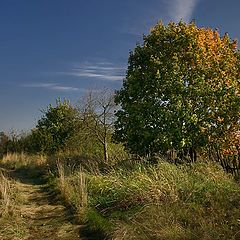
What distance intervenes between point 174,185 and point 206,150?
8464mm

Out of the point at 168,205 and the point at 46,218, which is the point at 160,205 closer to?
the point at 168,205

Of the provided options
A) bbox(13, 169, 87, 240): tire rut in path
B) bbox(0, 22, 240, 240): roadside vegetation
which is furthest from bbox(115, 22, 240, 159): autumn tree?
bbox(13, 169, 87, 240): tire rut in path

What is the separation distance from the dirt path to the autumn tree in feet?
17.1

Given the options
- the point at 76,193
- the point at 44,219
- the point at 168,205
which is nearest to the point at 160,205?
the point at 168,205

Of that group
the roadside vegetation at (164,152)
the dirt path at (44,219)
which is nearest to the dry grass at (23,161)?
the roadside vegetation at (164,152)

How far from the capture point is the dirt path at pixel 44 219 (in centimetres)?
809

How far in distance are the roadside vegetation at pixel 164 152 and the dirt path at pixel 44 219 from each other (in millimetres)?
295

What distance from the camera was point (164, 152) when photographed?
643 inches

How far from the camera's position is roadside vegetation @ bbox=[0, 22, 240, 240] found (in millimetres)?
7312

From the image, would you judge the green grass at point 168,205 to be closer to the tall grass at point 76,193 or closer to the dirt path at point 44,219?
the tall grass at point 76,193

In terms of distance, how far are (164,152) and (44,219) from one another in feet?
25.2

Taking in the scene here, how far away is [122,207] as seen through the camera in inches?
358

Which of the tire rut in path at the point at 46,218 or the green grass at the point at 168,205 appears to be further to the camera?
the tire rut in path at the point at 46,218

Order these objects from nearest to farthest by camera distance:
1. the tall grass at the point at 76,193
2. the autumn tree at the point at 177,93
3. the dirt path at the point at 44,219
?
the dirt path at the point at 44,219 → the tall grass at the point at 76,193 → the autumn tree at the point at 177,93
